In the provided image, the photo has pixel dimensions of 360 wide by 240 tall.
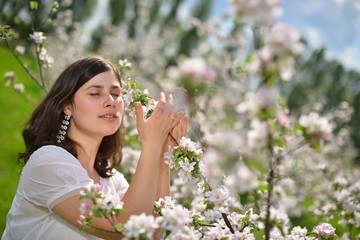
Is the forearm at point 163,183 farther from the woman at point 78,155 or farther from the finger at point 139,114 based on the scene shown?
the finger at point 139,114

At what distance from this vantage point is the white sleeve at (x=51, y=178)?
1.89 metres

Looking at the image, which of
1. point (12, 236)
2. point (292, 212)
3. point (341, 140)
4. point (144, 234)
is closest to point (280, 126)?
point (144, 234)

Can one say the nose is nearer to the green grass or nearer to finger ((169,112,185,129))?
finger ((169,112,185,129))

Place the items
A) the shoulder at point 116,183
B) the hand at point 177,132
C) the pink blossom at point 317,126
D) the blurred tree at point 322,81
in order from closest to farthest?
the pink blossom at point 317,126 < the hand at point 177,132 < the shoulder at point 116,183 < the blurred tree at point 322,81

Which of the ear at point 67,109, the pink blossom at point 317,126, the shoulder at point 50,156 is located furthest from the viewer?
the ear at point 67,109

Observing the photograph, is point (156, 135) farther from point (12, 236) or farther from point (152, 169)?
point (12, 236)

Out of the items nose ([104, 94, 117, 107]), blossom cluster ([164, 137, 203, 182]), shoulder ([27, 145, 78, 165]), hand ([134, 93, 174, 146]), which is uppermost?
nose ([104, 94, 117, 107])

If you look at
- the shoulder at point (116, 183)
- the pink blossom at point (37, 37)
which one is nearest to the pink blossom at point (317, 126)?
the shoulder at point (116, 183)

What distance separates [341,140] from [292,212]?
12.4 feet

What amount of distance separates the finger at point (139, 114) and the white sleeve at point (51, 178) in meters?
0.33

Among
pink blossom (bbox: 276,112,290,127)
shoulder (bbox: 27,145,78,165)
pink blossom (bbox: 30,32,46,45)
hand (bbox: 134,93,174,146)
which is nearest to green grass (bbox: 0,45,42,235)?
pink blossom (bbox: 30,32,46,45)

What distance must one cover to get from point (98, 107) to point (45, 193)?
496mm

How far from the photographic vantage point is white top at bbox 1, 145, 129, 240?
1.91 meters

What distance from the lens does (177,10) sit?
25672mm
